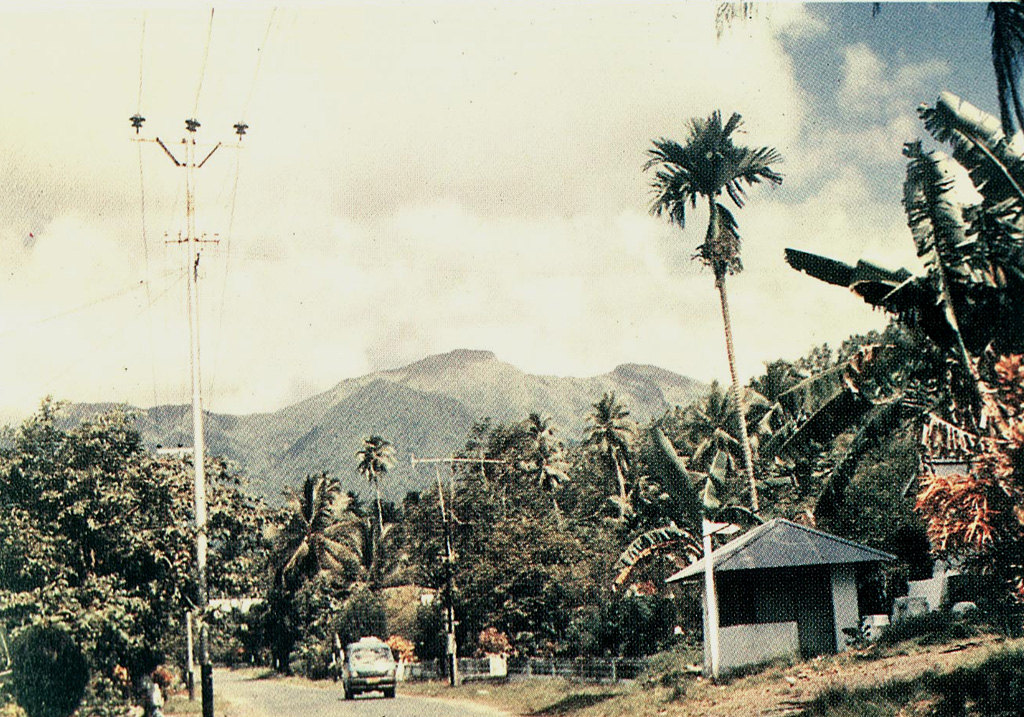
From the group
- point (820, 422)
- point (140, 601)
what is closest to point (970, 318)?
point (820, 422)

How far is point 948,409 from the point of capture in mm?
15562

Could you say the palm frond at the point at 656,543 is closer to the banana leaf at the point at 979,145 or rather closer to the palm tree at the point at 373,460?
the banana leaf at the point at 979,145

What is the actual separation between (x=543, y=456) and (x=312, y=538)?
2560 cm

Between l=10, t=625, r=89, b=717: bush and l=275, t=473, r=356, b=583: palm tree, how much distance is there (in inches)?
1635

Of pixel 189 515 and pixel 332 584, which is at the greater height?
pixel 189 515

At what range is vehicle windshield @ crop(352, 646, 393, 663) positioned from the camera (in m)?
36.9

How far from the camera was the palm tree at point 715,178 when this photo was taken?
3073 centimetres

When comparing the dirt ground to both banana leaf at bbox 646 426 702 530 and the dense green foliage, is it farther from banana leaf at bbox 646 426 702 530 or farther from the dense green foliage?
the dense green foliage

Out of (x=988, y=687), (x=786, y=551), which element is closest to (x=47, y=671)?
(x=988, y=687)

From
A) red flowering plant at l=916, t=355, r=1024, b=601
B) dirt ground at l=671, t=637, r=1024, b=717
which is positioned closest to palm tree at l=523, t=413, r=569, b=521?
dirt ground at l=671, t=637, r=1024, b=717

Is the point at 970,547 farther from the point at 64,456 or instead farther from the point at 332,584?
the point at 332,584

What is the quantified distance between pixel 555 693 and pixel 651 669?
449 cm

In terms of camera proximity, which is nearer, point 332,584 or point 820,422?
point 820,422

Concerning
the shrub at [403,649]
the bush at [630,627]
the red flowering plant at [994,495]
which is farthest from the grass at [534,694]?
the red flowering plant at [994,495]
